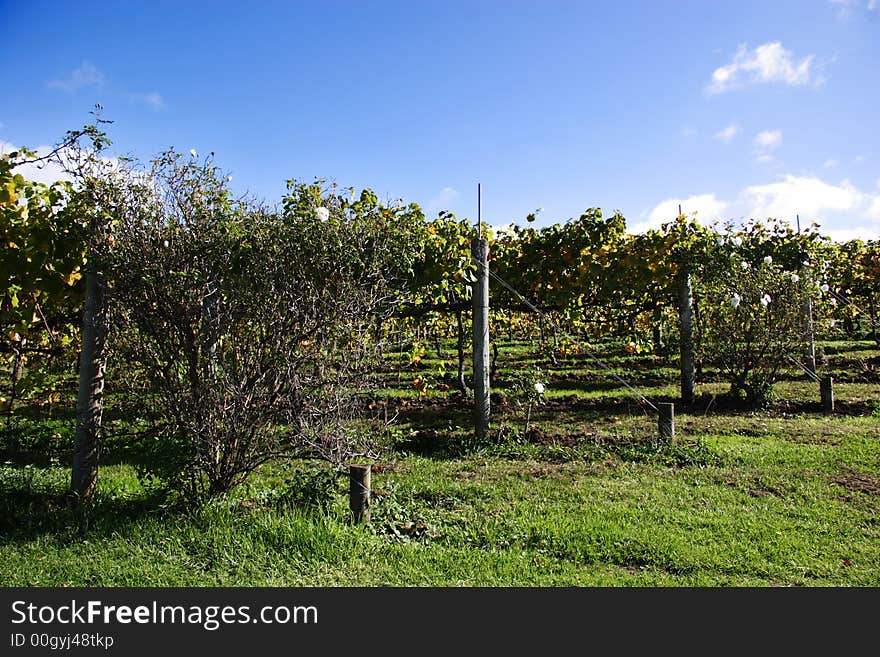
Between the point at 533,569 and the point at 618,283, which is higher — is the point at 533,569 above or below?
below

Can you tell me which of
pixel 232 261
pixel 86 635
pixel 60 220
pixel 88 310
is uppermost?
pixel 60 220

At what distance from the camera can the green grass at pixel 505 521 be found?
132 inches

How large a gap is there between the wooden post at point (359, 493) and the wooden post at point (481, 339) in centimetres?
271

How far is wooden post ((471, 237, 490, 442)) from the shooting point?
259 inches

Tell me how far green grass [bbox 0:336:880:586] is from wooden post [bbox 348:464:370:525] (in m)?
0.08

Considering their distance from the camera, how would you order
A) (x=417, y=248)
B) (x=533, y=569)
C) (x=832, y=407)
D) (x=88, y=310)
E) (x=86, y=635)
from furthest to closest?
(x=832, y=407), (x=417, y=248), (x=88, y=310), (x=533, y=569), (x=86, y=635)

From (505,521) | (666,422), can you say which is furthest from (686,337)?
(505,521)

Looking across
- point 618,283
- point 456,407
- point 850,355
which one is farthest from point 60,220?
point 850,355

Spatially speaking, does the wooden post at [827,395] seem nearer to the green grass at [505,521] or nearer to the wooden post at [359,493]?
the green grass at [505,521]

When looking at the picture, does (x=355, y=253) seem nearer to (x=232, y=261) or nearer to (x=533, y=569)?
(x=232, y=261)

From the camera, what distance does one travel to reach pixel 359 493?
3961mm

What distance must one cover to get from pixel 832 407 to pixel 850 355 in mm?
6764

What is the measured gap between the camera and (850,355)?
13.7m

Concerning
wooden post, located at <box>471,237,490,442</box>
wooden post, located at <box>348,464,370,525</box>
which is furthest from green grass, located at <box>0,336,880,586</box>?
wooden post, located at <box>471,237,490,442</box>
